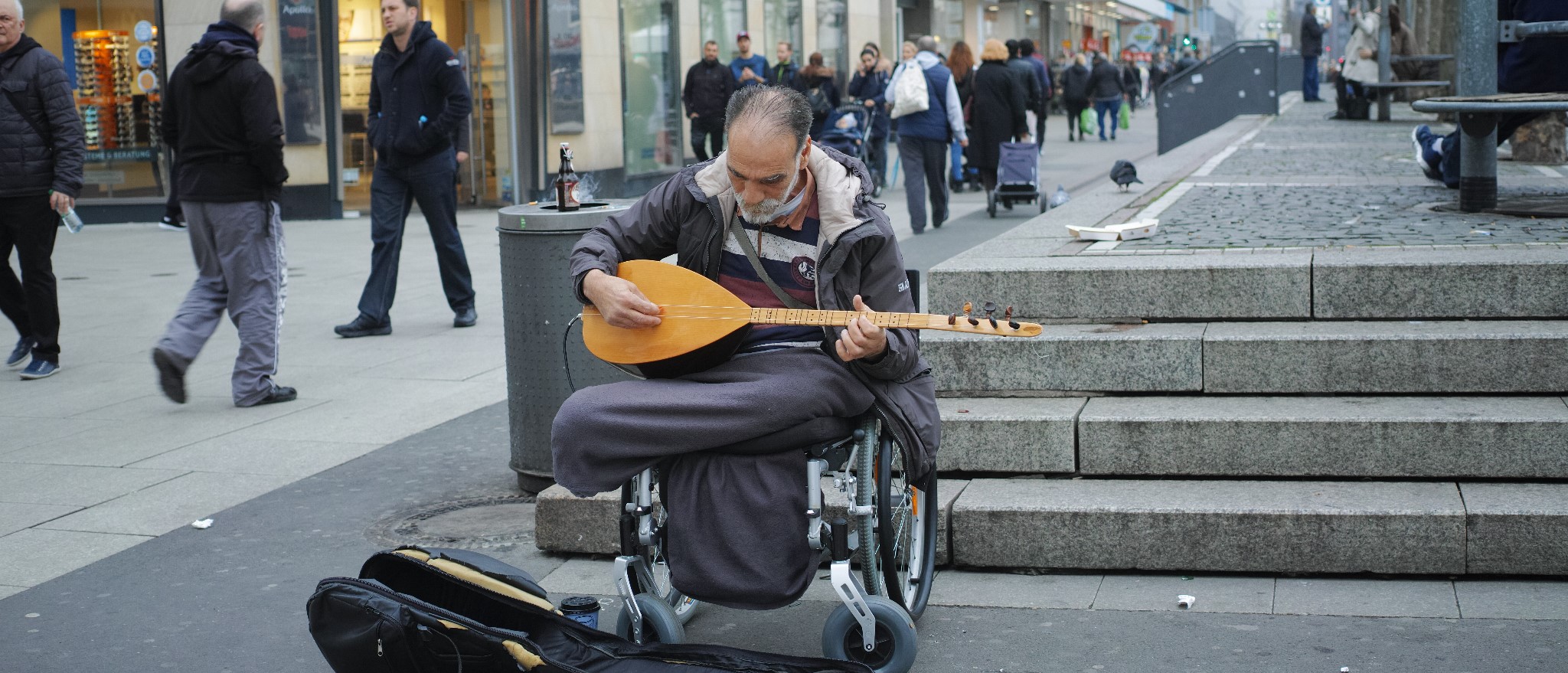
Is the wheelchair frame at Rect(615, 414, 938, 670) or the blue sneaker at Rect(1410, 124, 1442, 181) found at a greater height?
the blue sneaker at Rect(1410, 124, 1442, 181)

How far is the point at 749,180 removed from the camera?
3.33 metres

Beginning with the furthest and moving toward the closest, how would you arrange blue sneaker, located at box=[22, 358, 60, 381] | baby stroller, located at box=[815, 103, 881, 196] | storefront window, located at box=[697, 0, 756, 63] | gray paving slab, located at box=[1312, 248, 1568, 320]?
storefront window, located at box=[697, 0, 756, 63], baby stroller, located at box=[815, 103, 881, 196], blue sneaker, located at box=[22, 358, 60, 381], gray paving slab, located at box=[1312, 248, 1568, 320]

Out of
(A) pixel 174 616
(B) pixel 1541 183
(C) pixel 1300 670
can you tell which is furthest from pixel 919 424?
(B) pixel 1541 183

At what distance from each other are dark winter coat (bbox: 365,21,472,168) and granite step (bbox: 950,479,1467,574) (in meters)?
4.98

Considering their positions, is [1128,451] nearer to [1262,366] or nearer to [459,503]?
[1262,366]

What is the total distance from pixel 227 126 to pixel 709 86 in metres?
10.4

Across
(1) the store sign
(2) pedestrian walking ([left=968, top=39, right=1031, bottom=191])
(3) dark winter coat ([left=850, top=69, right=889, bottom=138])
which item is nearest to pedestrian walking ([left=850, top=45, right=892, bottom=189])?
(3) dark winter coat ([left=850, top=69, right=889, bottom=138])

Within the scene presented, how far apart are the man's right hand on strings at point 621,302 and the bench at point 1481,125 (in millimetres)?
4077

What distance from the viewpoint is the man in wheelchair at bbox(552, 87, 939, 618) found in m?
3.25

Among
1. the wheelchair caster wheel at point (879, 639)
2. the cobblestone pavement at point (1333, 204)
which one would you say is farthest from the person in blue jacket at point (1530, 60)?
the wheelchair caster wheel at point (879, 639)

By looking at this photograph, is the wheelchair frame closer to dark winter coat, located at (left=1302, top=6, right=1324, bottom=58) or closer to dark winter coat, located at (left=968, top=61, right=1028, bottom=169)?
dark winter coat, located at (left=968, top=61, right=1028, bottom=169)

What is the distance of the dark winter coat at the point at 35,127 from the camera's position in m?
7.26

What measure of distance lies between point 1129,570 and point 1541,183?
5.84 m

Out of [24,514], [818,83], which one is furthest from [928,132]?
[24,514]
